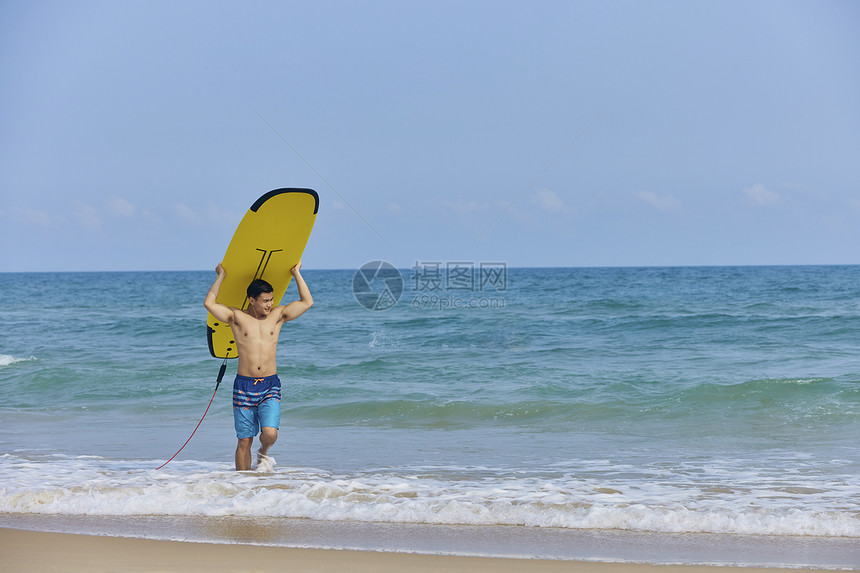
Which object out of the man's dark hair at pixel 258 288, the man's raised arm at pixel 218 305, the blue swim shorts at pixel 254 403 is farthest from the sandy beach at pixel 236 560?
the man's dark hair at pixel 258 288

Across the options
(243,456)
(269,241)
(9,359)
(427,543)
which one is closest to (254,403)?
(243,456)

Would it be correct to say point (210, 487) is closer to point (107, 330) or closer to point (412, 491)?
point (412, 491)

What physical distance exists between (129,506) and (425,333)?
12.0 meters

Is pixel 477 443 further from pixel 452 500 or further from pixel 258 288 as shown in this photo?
pixel 258 288

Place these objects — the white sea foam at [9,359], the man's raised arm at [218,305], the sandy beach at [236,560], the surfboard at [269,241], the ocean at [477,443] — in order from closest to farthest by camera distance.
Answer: the sandy beach at [236,560] → the ocean at [477,443] → the man's raised arm at [218,305] → the surfboard at [269,241] → the white sea foam at [9,359]

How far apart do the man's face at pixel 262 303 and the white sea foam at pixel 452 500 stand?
3.96ft

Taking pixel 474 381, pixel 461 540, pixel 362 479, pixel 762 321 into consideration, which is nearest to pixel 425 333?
pixel 474 381

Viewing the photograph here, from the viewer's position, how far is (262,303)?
17.1ft

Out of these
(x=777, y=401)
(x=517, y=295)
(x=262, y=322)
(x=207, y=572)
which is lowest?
(x=207, y=572)

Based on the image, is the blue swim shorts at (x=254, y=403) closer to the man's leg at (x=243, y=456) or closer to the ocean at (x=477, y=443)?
the man's leg at (x=243, y=456)

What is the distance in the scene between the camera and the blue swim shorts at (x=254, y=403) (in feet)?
17.1

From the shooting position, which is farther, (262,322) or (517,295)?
(517,295)

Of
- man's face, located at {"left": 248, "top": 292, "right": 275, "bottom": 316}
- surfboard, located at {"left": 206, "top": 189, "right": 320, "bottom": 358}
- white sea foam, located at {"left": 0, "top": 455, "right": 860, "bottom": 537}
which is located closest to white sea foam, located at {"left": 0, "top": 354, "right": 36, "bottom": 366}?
white sea foam, located at {"left": 0, "top": 455, "right": 860, "bottom": 537}

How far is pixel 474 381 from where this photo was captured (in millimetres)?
10461
